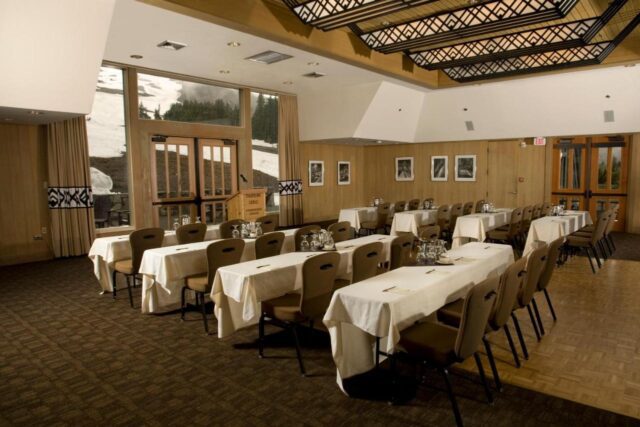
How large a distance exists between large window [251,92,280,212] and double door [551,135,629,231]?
804 centimetres

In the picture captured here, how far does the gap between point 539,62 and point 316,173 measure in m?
7.22

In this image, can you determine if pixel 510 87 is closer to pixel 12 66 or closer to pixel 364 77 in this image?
pixel 364 77

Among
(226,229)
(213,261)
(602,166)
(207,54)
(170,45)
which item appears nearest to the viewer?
(213,261)

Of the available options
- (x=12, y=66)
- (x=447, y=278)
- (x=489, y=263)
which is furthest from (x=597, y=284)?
(x=12, y=66)

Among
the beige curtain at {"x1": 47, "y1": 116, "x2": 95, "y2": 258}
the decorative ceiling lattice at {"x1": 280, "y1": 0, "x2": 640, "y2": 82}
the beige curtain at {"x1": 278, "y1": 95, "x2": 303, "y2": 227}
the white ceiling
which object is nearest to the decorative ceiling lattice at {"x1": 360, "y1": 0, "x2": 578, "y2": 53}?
the decorative ceiling lattice at {"x1": 280, "y1": 0, "x2": 640, "y2": 82}

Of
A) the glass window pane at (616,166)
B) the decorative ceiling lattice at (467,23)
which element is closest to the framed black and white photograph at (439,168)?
the glass window pane at (616,166)

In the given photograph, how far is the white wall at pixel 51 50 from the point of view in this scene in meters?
5.25

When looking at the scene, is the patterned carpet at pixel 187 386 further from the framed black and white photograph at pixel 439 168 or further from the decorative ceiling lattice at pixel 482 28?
the framed black and white photograph at pixel 439 168

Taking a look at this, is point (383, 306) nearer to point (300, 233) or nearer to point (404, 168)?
point (300, 233)

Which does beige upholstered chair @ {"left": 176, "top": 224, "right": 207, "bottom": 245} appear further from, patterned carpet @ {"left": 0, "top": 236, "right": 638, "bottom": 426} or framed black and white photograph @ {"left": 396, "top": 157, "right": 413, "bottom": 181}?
framed black and white photograph @ {"left": 396, "top": 157, "right": 413, "bottom": 181}

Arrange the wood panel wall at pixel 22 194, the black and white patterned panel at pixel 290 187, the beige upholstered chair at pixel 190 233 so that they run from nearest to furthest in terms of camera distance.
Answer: the beige upholstered chair at pixel 190 233 < the wood panel wall at pixel 22 194 < the black and white patterned panel at pixel 290 187

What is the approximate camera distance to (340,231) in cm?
610

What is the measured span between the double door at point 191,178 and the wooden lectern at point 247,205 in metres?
1.24

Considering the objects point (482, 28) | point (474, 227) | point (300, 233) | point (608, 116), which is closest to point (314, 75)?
point (482, 28)
